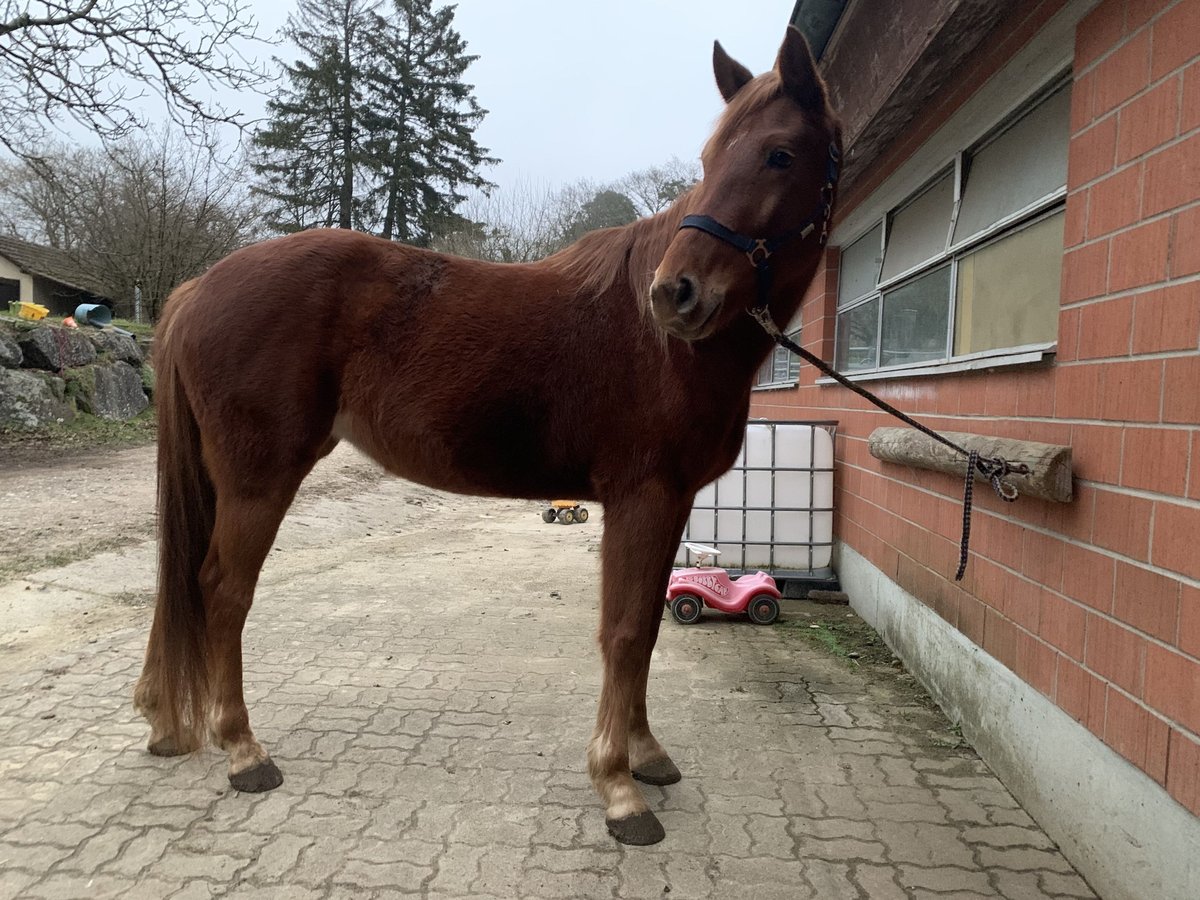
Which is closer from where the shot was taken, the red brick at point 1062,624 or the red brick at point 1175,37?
the red brick at point 1175,37

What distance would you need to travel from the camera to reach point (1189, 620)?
1515 millimetres

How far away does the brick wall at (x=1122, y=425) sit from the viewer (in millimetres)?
1570

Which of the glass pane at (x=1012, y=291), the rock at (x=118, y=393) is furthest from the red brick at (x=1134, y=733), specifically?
the rock at (x=118, y=393)

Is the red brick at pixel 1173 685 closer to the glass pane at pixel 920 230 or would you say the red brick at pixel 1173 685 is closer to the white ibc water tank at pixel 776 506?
the glass pane at pixel 920 230

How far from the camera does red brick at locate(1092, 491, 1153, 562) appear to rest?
1694 millimetres

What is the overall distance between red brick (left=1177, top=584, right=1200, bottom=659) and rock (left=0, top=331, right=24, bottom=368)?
1229 centimetres

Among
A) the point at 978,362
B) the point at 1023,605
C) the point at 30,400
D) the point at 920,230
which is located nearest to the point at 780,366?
the point at 920,230

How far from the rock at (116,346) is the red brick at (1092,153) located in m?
13.3

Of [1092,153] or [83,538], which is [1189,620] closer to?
[1092,153]

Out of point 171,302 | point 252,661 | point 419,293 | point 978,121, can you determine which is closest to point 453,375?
point 419,293

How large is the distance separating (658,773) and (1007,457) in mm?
1565

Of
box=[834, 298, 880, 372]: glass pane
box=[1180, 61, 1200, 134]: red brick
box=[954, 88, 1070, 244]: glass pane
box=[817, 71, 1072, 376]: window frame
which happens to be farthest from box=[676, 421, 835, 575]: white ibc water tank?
box=[1180, 61, 1200, 134]: red brick

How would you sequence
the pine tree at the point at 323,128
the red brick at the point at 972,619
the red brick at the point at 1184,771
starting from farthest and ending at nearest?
the pine tree at the point at 323,128, the red brick at the point at 972,619, the red brick at the point at 1184,771

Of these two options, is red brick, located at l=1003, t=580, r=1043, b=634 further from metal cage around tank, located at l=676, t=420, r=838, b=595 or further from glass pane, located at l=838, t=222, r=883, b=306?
glass pane, located at l=838, t=222, r=883, b=306
